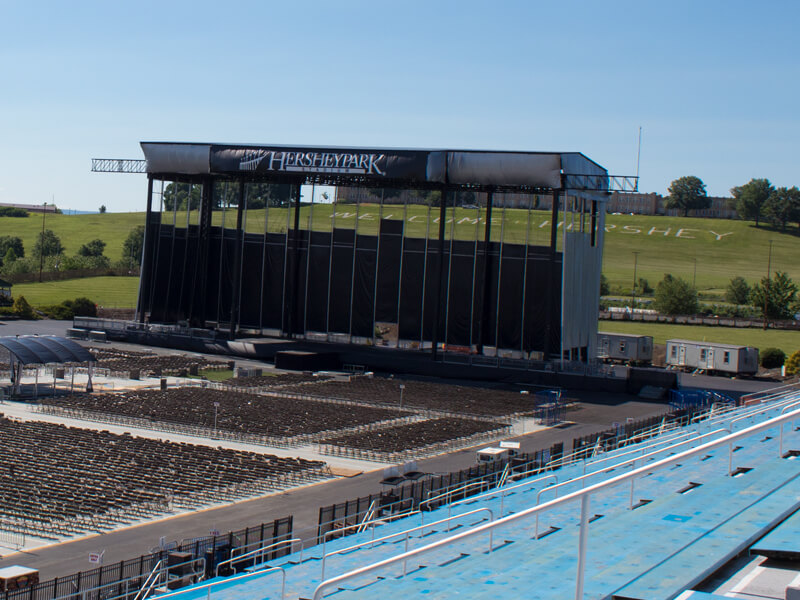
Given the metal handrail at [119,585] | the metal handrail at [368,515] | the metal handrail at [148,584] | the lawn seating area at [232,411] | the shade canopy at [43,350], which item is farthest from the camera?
the shade canopy at [43,350]

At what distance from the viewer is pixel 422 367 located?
→ 73688 mm

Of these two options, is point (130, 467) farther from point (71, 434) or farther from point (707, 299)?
point (707, 299)

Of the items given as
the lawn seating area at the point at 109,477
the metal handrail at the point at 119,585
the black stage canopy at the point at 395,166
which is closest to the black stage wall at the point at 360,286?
the black stage canopy at the point at 395,166

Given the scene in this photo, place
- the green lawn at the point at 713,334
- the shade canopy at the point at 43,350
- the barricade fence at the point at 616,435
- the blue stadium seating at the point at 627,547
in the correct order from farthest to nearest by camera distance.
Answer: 1. the green lawn at the point at 713,334
2. the shade canopy at the point at 43,350
3. the barricade fence at the point at 616,435
4. the blue stadium seating at the point at 627,547

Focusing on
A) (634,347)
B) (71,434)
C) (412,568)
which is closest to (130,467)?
(71,434)

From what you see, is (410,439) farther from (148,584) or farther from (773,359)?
(773,359)

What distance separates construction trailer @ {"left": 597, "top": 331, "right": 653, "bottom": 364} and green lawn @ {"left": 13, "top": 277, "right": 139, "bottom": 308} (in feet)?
201

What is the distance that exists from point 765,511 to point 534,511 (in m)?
7.16

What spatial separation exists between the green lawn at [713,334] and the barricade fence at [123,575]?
79.9 metres

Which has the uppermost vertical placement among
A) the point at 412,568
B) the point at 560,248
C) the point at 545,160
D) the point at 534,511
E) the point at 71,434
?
the point at 545,160

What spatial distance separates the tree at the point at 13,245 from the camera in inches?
7480

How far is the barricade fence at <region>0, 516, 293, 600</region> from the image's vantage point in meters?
21.3

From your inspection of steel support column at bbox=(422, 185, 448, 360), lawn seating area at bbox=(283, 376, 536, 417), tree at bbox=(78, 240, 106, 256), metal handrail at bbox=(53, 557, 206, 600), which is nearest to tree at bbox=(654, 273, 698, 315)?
steel support column at bbox=(422, 185, 448, 360)

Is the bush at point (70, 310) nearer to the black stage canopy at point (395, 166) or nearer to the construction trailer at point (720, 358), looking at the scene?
the black stage canopy at point (395, 166)
